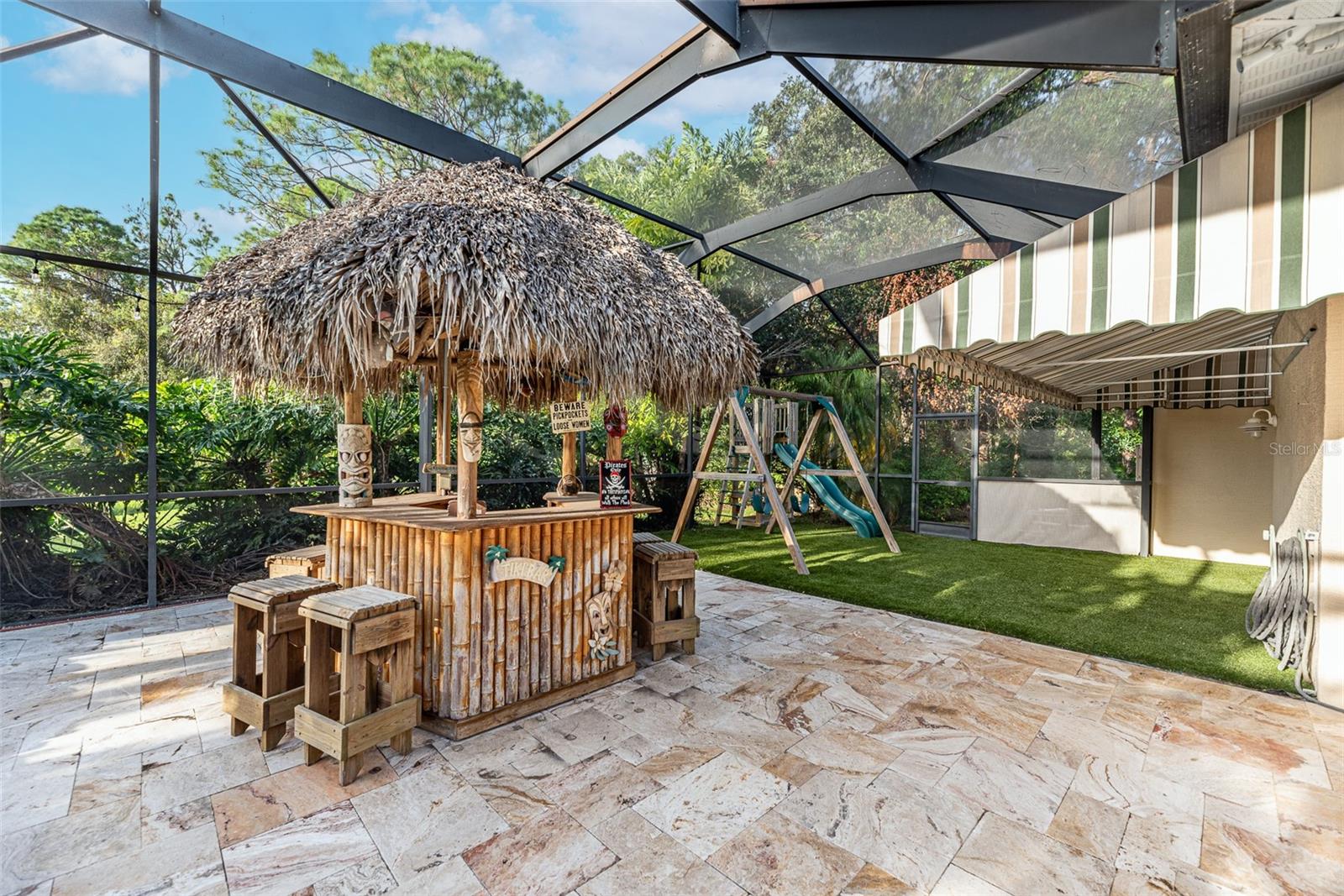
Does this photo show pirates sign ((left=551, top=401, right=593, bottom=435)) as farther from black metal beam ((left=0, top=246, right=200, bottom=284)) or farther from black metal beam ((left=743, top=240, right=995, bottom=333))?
black metal beam ((left=743, top=240, right=995, bottom=333))

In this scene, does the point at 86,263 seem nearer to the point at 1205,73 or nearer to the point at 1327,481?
the point at 1205,73

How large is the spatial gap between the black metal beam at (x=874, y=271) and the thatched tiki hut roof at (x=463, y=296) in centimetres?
433

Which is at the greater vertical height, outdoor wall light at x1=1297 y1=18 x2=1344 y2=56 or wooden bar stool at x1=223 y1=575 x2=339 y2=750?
outdoor wall light at x1=1297 y1=18 x2=1344 y2=56

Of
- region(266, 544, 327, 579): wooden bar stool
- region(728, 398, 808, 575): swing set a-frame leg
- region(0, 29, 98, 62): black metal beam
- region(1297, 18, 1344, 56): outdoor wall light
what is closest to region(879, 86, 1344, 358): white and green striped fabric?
region(1297, 18, 1344, 56): outdoor wall light

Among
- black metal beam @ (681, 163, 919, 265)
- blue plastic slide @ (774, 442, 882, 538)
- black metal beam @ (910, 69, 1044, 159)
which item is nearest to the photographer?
black metal beam @ (910, 69, 1044, 159)

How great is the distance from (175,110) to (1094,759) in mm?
10284

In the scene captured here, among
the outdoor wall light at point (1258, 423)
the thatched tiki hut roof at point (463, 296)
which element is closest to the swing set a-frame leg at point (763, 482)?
the thatched tiki hut roof at point (463, 296)

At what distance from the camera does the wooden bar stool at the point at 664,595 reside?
11.7 feet

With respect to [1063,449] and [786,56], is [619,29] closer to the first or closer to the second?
[786,56]

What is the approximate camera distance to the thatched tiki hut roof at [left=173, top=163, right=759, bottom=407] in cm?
263

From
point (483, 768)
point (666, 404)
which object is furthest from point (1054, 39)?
point (483, 768)

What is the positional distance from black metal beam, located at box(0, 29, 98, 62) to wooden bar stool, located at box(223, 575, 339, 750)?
3.98m

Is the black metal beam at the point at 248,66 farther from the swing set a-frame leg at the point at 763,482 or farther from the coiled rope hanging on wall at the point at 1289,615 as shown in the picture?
the coiled rope hanging on wall at the point at 1289,615

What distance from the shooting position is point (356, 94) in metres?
4.32
